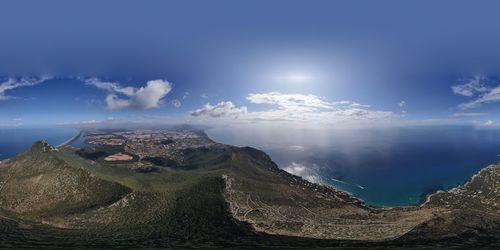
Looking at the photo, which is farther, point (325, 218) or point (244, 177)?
point (244, 177)

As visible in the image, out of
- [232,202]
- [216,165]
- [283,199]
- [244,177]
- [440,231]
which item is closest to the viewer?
[440,231]

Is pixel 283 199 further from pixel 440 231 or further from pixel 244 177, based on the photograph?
pixel 440 231

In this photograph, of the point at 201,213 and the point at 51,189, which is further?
the point at 51,189

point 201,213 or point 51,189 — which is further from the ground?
point 51,189

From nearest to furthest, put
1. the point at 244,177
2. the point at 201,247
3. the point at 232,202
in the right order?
1. the point at 201,247
2. the point at 232,202
3. the point at 244,177

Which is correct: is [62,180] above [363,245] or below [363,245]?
above

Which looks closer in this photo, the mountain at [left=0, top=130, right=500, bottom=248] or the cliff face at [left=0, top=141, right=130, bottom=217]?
the mountain at [left=0, top=130, right=500, bottom=248]

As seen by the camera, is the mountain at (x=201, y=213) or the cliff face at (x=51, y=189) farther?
the cliff face at (x=51, y=189)

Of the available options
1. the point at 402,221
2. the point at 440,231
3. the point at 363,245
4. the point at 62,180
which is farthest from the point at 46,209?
the point at 440,231
